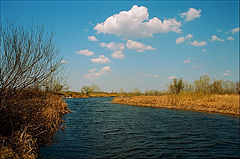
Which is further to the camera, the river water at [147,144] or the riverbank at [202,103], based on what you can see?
the riverbank at [202,103]

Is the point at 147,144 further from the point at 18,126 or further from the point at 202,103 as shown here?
the point at 202,103

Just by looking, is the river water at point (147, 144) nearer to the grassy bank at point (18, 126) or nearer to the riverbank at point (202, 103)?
the grassy bank at point (18, 126)

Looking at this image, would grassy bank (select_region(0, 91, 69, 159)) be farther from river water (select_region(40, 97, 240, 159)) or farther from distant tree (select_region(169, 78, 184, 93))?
distant tree (select_region(169, 78, 184, 93))

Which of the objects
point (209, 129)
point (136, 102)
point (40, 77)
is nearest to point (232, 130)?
point (209, 129)

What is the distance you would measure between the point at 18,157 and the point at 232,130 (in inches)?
562

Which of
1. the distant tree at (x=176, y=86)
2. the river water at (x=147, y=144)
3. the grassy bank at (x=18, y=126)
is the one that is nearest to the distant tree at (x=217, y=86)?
the distant tree at (x=176, y=86)

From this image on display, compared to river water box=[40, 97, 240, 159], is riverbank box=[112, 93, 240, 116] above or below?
above

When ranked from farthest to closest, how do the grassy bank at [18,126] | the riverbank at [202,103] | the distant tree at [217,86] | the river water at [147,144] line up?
the distant tree at [217,86]
the riverbank at [202,103]
the river water at [147,144]
the grassy bank at [18,126]

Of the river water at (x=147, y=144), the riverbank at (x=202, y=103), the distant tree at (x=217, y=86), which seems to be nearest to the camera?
the river water at (x=147, y=144)

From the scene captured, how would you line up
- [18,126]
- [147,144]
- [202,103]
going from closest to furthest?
[18,126] → [147,144] → [202,103]

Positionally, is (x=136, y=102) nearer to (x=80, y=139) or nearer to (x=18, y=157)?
(x=80, y=139)

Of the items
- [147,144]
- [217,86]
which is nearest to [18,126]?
[147,144]

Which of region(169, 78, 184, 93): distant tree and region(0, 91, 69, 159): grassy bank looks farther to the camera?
region(169, 78, 184, 93): distant tree

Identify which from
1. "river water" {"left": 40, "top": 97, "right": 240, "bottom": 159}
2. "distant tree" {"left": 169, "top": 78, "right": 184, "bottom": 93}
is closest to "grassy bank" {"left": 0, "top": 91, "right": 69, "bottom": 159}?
"river water" {"left": 40, "top": 97, "right": 240, "bottom": 159}
